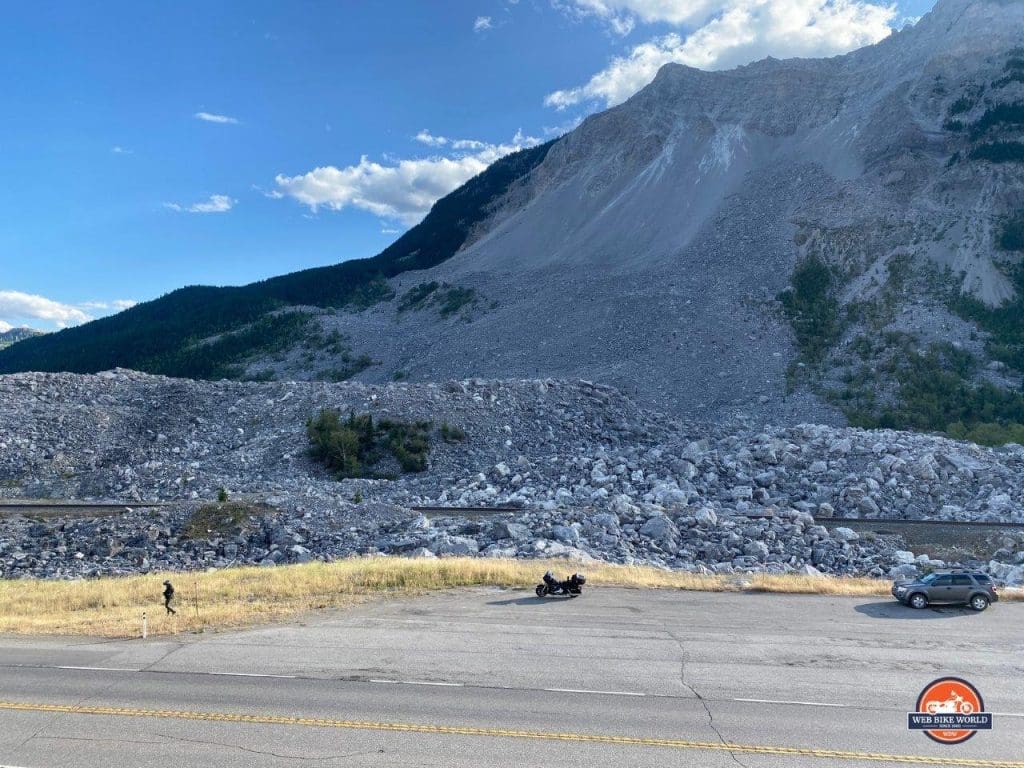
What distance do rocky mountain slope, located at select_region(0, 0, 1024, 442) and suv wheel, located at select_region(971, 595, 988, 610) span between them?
2696 centimetres

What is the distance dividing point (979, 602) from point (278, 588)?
1592 cm

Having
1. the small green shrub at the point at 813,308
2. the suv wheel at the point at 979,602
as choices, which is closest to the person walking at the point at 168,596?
the suv wheel at the point at 979,602

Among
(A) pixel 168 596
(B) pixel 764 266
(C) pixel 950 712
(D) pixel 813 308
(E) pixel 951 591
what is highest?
(B) pixel 764 266

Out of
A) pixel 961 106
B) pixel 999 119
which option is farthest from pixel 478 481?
pixel 961 106

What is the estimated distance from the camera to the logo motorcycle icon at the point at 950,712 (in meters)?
8.75

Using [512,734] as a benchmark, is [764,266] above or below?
above

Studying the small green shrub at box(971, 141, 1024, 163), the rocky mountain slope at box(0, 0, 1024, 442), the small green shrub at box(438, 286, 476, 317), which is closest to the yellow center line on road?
the rocky mountain slope at box(0, 0, 1024, 442)

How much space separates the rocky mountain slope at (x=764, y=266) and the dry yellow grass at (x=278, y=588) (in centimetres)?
2763

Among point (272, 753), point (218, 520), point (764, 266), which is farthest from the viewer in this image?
point (764, 266)

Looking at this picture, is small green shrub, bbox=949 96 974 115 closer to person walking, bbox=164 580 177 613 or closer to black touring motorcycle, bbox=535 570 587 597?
black touring motorcycle, bbox=535 570 587 597

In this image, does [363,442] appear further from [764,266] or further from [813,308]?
[764,266]

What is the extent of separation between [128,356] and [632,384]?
79574 millimetres

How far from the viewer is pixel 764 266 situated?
61.7 m

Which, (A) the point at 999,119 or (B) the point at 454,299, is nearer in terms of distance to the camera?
(A) the point at 999,119
